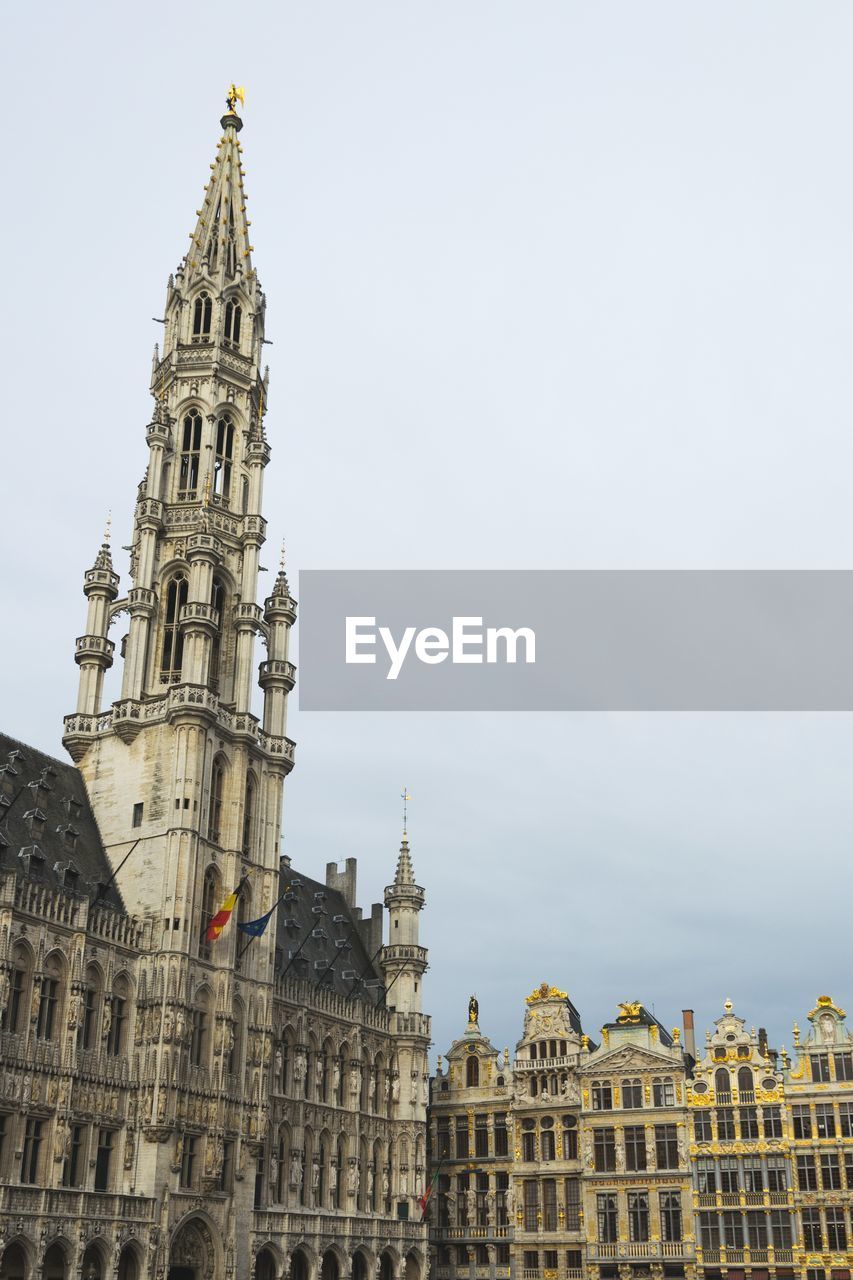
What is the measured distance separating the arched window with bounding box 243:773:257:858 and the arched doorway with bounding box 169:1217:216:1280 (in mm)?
18204

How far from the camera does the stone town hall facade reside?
5797 cm

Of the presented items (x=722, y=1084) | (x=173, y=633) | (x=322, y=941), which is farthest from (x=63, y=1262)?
(x=722, y=1084)

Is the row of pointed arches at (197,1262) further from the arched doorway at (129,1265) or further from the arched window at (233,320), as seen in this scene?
the arched window at (233,320)

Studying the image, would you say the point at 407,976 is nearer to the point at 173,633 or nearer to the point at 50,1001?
the point at 173,633

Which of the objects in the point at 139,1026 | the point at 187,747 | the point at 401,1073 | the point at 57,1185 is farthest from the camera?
the point at 401,1073

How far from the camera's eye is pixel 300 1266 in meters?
71.1

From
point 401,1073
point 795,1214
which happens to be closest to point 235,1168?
point 401,1073

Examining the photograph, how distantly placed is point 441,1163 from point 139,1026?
31309mm

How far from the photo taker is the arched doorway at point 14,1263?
173 ft

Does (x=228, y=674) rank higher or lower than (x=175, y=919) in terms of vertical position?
higher

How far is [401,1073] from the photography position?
3295 inches

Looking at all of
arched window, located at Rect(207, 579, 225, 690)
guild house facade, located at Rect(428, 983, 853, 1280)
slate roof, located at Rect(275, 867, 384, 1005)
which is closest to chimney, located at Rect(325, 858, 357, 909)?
slate roof, located at Rect(275, 867, 384, 1005)

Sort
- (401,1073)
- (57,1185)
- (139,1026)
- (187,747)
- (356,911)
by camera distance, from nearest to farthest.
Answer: (57,1185)
(139,1026)
(187,747)
(401,1073)
(356,911)

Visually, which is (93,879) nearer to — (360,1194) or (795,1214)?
(360,1194)
